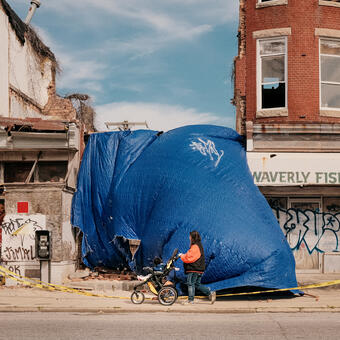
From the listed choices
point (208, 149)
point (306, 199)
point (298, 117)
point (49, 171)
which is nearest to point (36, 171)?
point (49, 171)

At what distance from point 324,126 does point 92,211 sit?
752 centimetres

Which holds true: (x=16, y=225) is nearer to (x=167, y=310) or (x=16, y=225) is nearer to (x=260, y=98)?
(x=167, y=310)

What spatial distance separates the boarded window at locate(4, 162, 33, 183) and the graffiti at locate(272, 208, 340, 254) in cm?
808

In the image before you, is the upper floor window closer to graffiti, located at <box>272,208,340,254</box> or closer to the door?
the door

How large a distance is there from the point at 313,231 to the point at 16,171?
949cm

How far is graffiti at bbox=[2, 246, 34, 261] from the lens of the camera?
16.6 m

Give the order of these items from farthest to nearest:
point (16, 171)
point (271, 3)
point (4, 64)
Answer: point (4, 64) → point (271, 3) → point (16, 171)

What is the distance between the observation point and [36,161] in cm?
1758

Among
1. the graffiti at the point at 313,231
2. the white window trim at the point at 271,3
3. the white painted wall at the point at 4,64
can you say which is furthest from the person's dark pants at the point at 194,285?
the white painted wall at the point at 4,64

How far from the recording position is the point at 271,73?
62.9 feet

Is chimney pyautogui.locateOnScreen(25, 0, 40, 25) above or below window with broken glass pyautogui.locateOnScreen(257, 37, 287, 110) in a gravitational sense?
above

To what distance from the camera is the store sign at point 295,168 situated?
1734 cm

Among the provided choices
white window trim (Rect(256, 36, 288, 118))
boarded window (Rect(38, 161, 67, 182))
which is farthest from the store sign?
boarded window (Rect(38, 161, 67, 182))

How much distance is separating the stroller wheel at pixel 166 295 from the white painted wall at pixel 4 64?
39.3 feet
